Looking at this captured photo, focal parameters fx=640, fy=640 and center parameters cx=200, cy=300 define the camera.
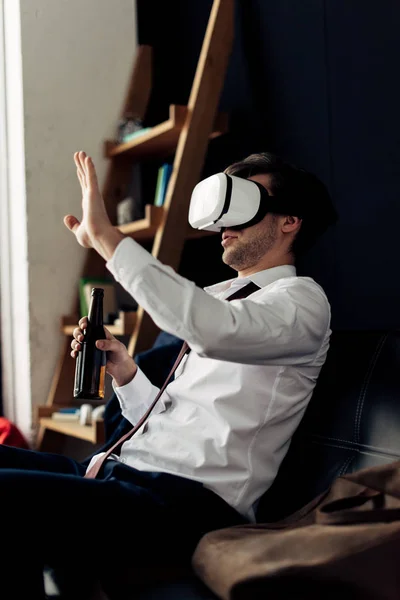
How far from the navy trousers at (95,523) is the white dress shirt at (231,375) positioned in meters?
0.05

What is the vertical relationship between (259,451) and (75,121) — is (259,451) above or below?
below

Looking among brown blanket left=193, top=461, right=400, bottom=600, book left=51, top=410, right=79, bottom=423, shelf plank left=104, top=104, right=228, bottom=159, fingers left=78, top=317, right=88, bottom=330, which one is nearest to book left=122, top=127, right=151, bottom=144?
shelf plank left=104, top=104, right=228, bottom=159

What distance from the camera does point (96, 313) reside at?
1.53 meters

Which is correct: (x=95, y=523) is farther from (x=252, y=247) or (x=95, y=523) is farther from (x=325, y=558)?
(x=252, y=247)

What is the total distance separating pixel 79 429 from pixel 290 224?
4.70ft

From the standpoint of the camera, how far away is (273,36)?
2.36m

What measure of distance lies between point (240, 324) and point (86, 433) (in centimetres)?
156

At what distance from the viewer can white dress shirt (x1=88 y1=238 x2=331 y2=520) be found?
1.06 m

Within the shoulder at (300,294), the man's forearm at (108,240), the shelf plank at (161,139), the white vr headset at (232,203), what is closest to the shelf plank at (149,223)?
A: the shelf plank at (161,139)

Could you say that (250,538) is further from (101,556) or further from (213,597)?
(101,556)

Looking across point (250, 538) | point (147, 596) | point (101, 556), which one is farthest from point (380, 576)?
point (101, 556)

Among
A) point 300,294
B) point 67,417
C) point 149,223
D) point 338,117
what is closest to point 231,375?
point 300,294

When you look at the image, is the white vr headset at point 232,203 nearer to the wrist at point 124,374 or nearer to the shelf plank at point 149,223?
the wrist at point 124,374

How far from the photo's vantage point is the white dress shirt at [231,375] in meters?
1.06
